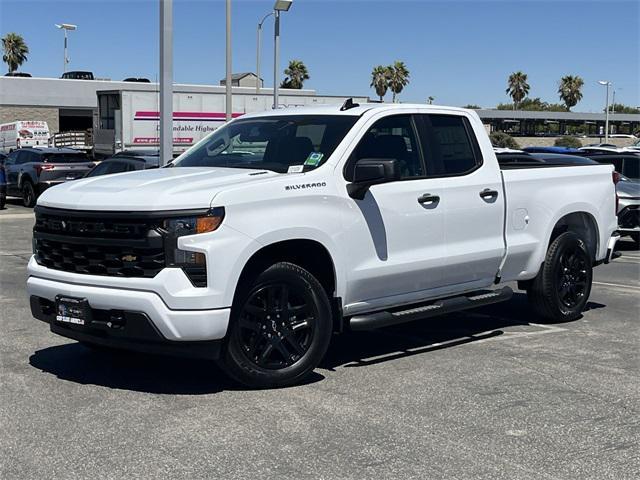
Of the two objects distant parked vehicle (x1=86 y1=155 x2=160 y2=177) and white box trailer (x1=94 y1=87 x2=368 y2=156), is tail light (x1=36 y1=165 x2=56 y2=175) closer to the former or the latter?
distant parked vehicle (x1=86 y1=155 x2=160 y2=177)

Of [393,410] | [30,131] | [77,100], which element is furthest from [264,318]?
[77,100]

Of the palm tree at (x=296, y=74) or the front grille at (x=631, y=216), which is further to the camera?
the palm tree at (x=296, y=74)

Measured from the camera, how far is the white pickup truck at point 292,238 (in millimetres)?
5273

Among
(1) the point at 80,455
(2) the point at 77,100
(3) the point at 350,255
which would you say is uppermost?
(2) the point at 77,100

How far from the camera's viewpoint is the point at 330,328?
5906mm

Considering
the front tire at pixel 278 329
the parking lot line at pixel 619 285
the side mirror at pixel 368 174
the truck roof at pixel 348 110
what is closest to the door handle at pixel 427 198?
the side mirror at pixel 368 174

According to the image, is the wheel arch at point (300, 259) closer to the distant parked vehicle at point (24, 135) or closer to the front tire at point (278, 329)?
the front tire at point (278, 329)

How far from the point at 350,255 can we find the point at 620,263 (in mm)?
8166

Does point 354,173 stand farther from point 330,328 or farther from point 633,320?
point 633,320

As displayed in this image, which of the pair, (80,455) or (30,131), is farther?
(30,131)

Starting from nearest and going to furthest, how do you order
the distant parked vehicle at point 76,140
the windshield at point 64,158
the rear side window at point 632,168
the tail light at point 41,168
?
the rear side window at point 632,168 < the tail light at point 41,168 < the windshield at point 64,158 < the distant parked vehicle at point 76,140

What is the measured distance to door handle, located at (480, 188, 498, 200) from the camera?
697 centimetres

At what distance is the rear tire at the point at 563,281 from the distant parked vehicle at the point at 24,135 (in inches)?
1640

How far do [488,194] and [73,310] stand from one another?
3495mm
